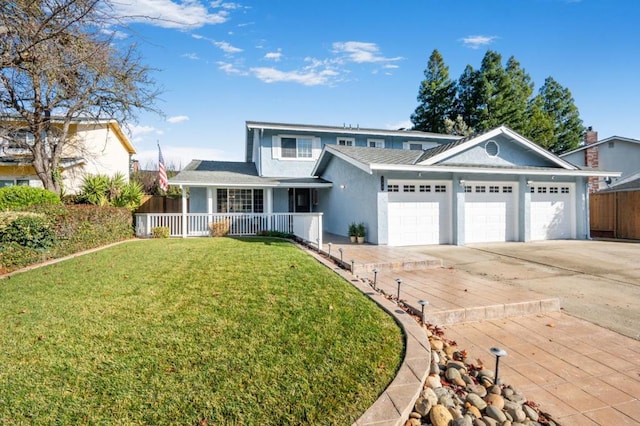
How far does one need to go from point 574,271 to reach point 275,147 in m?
13.6

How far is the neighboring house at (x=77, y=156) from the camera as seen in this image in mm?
16172

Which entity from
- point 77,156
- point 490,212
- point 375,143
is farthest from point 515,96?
point 77,156

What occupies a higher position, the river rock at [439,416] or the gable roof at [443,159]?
the gable roof at [443,159]

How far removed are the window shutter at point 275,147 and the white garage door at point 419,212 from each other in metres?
7.61

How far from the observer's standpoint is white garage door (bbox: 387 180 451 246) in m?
11.9

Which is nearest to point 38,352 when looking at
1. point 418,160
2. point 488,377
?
point 488,377

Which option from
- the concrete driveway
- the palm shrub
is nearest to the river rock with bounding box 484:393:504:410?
the concrete driveway

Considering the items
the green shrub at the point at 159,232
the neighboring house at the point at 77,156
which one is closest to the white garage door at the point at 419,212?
the green shrub at the point at 159,232

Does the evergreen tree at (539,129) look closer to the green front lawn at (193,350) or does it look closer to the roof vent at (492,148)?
the roof vent at (492,148)

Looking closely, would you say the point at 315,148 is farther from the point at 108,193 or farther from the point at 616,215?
the point at 616,215

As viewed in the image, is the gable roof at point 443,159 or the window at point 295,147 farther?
the window at point 295,147

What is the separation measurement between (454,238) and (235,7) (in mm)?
10239

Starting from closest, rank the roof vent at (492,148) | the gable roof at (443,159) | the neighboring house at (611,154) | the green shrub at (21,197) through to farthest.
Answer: the green shrub at (21,197) → the gable roof at (443,159) → the roof vent at (492,148) → the neighboring house at (611,154)

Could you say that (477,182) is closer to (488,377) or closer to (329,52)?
(329,52)
